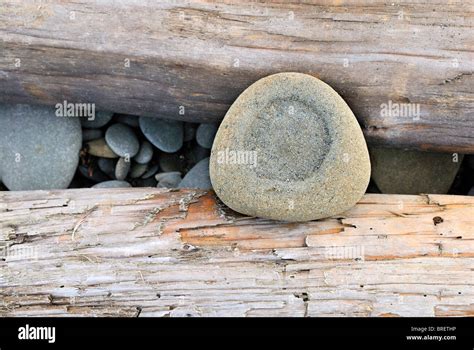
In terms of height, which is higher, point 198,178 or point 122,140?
point 122,140

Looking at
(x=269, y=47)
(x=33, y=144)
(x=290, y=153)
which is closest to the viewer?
(x=290, y=153)

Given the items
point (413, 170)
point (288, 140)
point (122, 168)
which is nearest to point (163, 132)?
point (122, 168)

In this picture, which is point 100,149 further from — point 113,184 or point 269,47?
point 269,47

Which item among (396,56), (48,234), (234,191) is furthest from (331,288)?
(48,234)

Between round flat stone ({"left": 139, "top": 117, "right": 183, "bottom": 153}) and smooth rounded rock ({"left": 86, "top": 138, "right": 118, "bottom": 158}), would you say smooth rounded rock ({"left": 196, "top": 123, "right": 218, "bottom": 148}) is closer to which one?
round flat stone ({"left": 139, "top": 117, "right": 183, "bottom": 153})

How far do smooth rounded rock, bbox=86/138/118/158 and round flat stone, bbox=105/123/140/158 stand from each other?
0.24 feet

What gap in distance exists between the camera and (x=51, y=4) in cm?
285

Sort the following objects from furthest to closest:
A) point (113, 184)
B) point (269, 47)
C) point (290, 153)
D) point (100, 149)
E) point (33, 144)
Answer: point (100, 149) < point (113, 184) < point (33, 144) < point (269, 47) < point (290, 153)

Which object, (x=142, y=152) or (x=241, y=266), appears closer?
(x=241, y=266)

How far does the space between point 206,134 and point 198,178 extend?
305mm

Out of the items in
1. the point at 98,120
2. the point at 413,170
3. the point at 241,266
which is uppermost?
the point at 98,120

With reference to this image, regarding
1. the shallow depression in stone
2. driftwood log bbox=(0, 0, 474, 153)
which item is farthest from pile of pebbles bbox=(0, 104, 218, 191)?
the shallow depression in stone

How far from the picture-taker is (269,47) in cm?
288

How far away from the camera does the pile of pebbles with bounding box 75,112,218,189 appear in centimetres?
354
